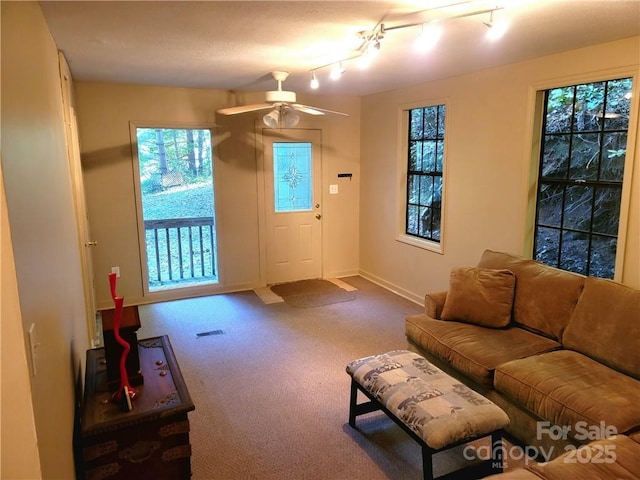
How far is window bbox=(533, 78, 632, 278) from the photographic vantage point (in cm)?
309

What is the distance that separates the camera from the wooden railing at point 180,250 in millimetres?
5430

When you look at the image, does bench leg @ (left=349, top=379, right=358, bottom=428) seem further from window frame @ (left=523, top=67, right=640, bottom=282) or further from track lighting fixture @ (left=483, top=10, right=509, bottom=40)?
track lighting fixture @ (left=483, top=10, right=509, bottom=40)

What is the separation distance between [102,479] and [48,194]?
1.17m

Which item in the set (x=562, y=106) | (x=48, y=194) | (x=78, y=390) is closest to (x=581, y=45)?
(x=562, y=106)

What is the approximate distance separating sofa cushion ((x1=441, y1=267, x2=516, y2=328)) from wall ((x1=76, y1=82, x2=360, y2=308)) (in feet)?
9.10

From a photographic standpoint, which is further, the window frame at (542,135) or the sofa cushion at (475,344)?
the window frame at (542,135)

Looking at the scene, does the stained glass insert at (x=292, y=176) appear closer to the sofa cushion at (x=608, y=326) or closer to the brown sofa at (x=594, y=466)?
the sofa cushion at (x=608, y=326)

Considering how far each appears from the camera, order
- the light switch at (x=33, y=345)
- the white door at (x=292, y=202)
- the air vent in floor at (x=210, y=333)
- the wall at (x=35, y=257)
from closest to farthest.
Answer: the wall at (x=35, y=257) < the light switch at (x=33, y=345) < the air vent in floor at (x=210, y=333) < the white door at (x=292, y=202)

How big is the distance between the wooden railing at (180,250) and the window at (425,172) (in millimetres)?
2467

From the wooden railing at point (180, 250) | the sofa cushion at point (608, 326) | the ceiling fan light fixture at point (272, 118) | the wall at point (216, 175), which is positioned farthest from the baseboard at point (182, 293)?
the sofa cushion at point (608, 326)

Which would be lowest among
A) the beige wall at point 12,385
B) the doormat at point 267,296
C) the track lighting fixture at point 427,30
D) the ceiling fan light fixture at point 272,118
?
the doormat at point 267,296

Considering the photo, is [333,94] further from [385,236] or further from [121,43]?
[121,43]

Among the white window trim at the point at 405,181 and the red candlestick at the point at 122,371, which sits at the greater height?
the white window trim at the point at 405,181

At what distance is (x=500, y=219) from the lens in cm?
385
